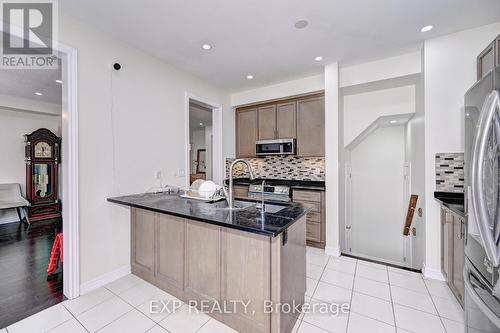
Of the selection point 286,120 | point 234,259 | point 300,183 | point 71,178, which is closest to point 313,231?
point 300,183

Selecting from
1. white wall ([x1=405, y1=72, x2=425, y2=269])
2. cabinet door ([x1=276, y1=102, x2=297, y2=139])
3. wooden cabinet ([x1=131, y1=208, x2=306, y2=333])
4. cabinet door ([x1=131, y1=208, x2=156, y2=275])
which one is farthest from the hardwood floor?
white wall ([x1=405, y1=72, x2=425, y2=269])

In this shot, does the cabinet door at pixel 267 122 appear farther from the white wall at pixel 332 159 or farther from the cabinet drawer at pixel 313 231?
the cabinet drawer at pixel 313 231

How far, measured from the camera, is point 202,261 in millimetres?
1738

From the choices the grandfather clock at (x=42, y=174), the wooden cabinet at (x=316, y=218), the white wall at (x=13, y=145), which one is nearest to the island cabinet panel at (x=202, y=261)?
the wooden cabinet at (x=316, y=218)

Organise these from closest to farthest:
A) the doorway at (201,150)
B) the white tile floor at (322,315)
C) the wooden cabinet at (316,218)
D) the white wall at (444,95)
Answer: the white tile floor at (322,315) → the white wall at (444,95) → the wooden cabinet at (316,218) → the doorway at (201,150)

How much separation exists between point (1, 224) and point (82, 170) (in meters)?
4.28

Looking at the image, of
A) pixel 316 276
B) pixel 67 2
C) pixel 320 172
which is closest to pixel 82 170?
pixel 67 2

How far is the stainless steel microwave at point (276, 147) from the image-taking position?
143 inches

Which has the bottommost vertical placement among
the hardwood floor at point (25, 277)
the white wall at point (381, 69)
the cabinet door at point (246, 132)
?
the hardwood floor at point (25, 277)

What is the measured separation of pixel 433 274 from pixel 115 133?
12.6 feet

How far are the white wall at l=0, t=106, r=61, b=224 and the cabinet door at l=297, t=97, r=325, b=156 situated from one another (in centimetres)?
570

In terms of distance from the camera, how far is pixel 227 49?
2602mm

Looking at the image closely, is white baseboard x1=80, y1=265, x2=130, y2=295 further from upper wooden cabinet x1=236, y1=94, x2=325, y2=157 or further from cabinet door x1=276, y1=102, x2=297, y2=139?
cabinet door x1=276, y1=102, x2=297, y2=139

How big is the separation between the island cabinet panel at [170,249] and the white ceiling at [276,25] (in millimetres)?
1909
